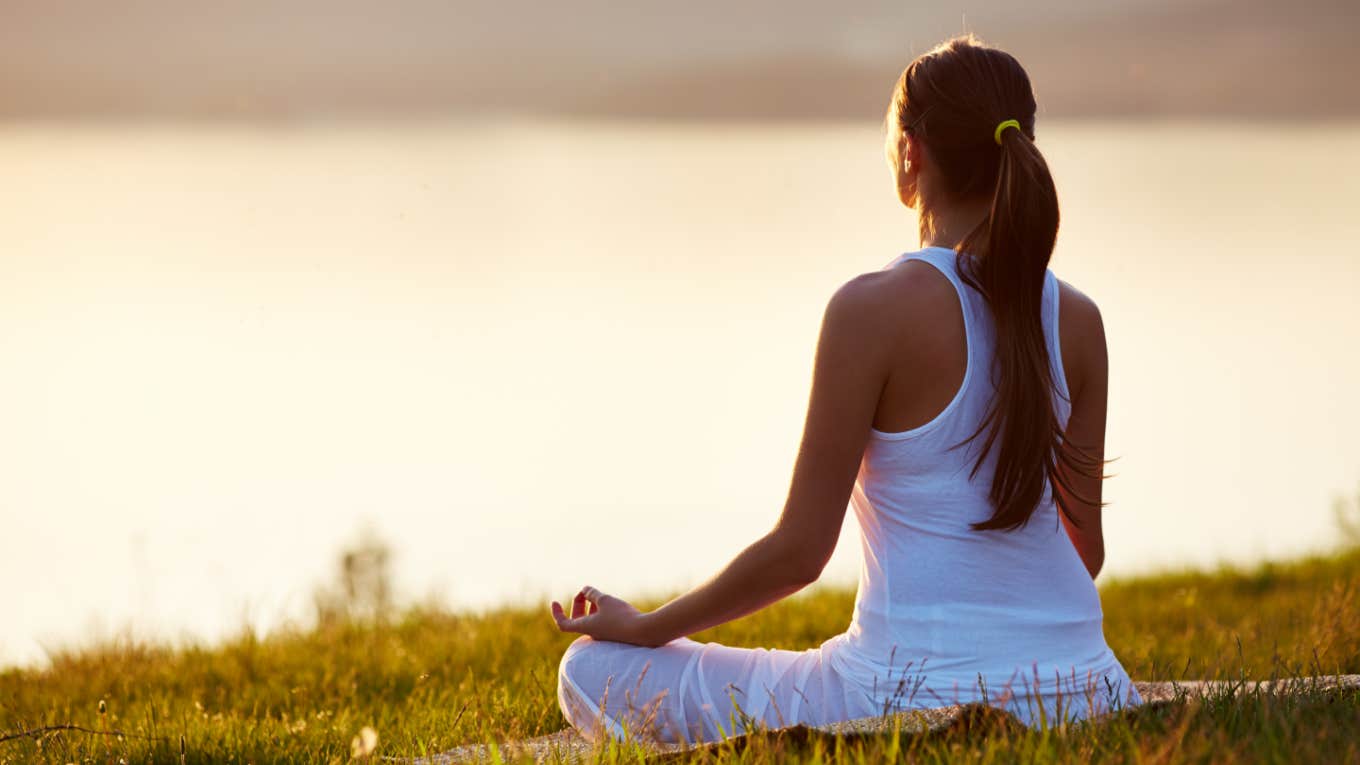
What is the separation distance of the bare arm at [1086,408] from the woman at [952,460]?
0.14 meters

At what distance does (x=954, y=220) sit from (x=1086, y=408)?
0.70 meters

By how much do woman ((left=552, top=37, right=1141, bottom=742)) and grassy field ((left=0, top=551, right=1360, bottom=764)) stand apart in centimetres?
25

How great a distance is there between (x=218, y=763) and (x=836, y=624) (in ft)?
11.4

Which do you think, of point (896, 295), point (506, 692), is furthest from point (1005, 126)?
point (506, 692)

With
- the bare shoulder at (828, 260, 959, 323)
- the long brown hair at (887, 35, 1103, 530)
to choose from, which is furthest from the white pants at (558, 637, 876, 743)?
the bare shoulder at (828, 260, 959, 323)

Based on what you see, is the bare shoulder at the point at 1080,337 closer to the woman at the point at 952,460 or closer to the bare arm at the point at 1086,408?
the bare arm at the point at 1086,408

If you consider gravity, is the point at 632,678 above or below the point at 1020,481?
below

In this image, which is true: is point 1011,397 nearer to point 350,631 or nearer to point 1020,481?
point 1020,481

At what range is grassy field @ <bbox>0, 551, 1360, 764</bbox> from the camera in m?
2.80

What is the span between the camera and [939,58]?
323 cm

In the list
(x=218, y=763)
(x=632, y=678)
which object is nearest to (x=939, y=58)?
(x=632, y=678)

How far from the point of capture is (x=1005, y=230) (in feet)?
10.1

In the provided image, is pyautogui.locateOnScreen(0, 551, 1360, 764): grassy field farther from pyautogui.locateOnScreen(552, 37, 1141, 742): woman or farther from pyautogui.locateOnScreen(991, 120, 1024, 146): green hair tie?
pyautogui.locateOnScreen(991, 120, 1024, 146): green hair tie

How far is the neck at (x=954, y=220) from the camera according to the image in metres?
3.23
